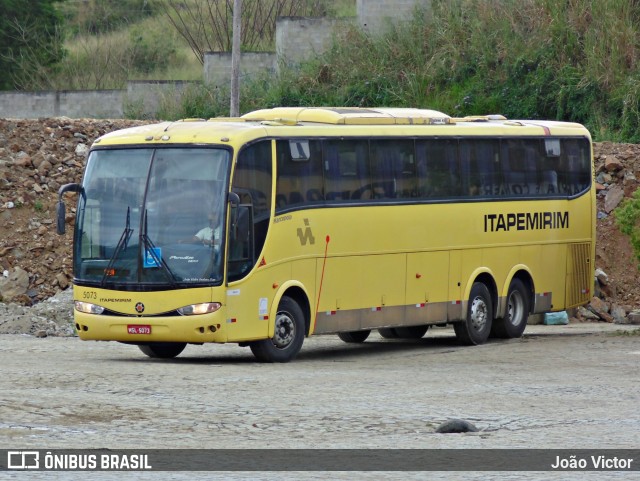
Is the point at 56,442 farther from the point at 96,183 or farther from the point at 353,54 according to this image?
the point at 353,54

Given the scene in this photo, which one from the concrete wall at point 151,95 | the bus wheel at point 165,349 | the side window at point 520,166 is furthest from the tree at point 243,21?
the bus wheel at point 165,349

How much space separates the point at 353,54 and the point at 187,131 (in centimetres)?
2845

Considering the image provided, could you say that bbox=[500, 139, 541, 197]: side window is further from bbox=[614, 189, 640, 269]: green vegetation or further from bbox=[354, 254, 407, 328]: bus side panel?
bbox=[354, 254, 407, 328]: bus side panel

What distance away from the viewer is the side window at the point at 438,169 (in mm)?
→ 23578

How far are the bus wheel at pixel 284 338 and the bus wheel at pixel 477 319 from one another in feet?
15.2

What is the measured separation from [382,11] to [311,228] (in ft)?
95.7

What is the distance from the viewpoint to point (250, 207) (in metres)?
20.0

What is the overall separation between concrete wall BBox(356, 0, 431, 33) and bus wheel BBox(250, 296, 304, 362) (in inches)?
1149

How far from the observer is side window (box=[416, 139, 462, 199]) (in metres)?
23.6

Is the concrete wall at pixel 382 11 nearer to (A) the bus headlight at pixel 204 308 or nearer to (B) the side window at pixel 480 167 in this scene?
(B) the side window at pixel 480 167

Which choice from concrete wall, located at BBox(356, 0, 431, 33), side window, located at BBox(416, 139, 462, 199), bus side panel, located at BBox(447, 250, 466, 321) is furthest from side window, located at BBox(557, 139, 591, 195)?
concrete wall, located at BBox(356, 0, 431, 33)

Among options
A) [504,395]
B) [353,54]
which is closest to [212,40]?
[353,54]

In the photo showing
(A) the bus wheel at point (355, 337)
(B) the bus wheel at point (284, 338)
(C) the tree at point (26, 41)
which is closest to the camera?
(B) the bus wheel at point (284, 338)

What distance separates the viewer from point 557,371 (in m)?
19.5
